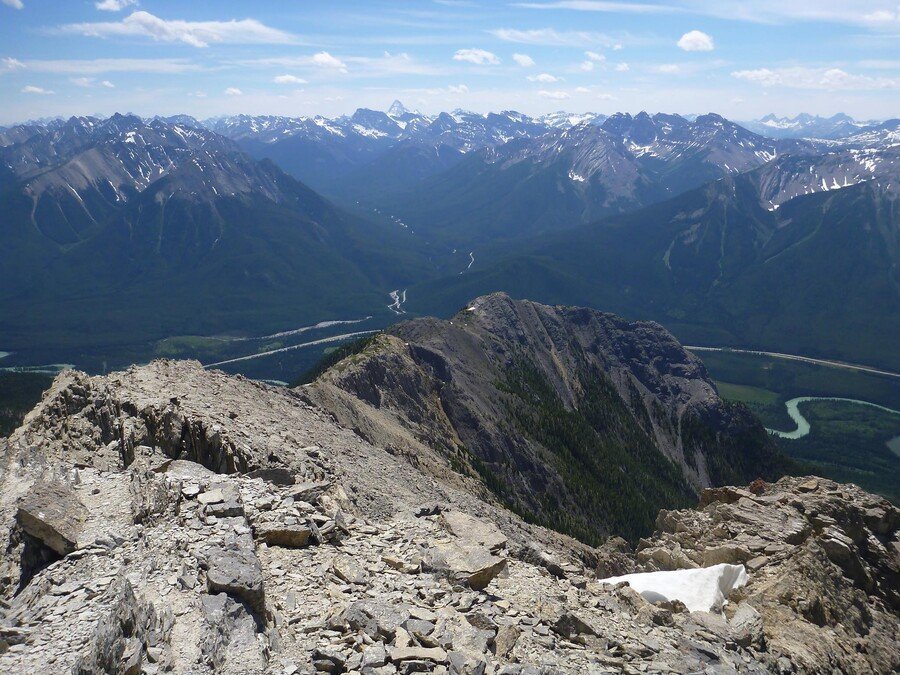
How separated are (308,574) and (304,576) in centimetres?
23

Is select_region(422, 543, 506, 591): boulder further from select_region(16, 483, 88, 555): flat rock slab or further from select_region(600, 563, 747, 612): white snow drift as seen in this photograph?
select_region(16, 483, 88, 555): flat rock slab

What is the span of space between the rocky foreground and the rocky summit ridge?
9cm

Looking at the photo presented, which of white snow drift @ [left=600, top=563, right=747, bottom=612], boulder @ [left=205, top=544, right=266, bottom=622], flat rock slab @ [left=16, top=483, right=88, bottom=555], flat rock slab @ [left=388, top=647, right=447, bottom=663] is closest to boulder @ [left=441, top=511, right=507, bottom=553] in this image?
white snow drift @ [left=600, top=563, right=747, bottom=612]

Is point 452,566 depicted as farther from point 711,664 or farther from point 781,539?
point 781,539

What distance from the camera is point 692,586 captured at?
34.5 m

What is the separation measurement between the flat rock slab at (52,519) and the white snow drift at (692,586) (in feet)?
78.5

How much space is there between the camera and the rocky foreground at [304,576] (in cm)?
2030

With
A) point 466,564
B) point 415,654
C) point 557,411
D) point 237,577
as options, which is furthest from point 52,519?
point 557,411

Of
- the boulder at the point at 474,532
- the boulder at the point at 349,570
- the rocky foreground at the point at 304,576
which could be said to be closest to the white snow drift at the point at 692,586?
the rocky foreground at the point at 304,576

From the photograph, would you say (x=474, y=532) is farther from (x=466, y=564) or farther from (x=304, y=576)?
(x=304, y=576)

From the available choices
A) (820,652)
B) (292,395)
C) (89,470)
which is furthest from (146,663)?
(292,395)

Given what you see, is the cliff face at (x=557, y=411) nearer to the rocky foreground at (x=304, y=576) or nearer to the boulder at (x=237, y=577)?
the rocky foreground at (x=304, y=576)

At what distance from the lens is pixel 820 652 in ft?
106

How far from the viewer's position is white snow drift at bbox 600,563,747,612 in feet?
109
